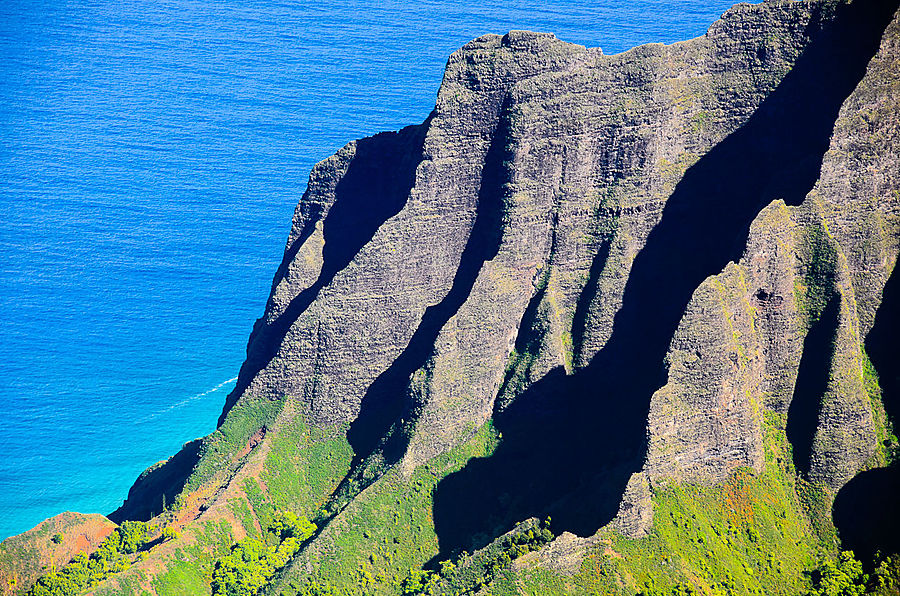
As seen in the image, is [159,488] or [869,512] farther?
[159,488]

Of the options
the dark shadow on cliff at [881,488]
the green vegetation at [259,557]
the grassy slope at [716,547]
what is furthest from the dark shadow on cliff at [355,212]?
the dark shadow on cliff at [881,488]

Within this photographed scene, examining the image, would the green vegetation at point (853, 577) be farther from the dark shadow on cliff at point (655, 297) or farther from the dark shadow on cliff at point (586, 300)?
the dark shadow on cliff at point (586, 300)

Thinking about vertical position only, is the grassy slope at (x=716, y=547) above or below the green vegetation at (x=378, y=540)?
below

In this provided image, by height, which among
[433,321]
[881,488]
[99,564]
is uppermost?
[433,321]

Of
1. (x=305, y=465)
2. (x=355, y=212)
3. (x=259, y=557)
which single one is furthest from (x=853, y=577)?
(x=355, y=212)

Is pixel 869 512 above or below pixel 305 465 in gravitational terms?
below

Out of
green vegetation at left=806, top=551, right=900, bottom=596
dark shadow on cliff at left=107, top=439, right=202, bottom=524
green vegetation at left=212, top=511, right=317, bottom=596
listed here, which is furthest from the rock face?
dark shadow on cliff at left=107, top=439, right=202, bottom=524

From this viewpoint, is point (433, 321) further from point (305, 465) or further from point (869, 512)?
point (869, 512)

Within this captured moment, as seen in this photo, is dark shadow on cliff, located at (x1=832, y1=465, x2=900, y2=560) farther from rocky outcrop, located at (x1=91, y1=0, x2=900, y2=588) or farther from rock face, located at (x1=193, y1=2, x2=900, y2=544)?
rock face, located at (x1=193, y1=2, x2=900, y2=544)
